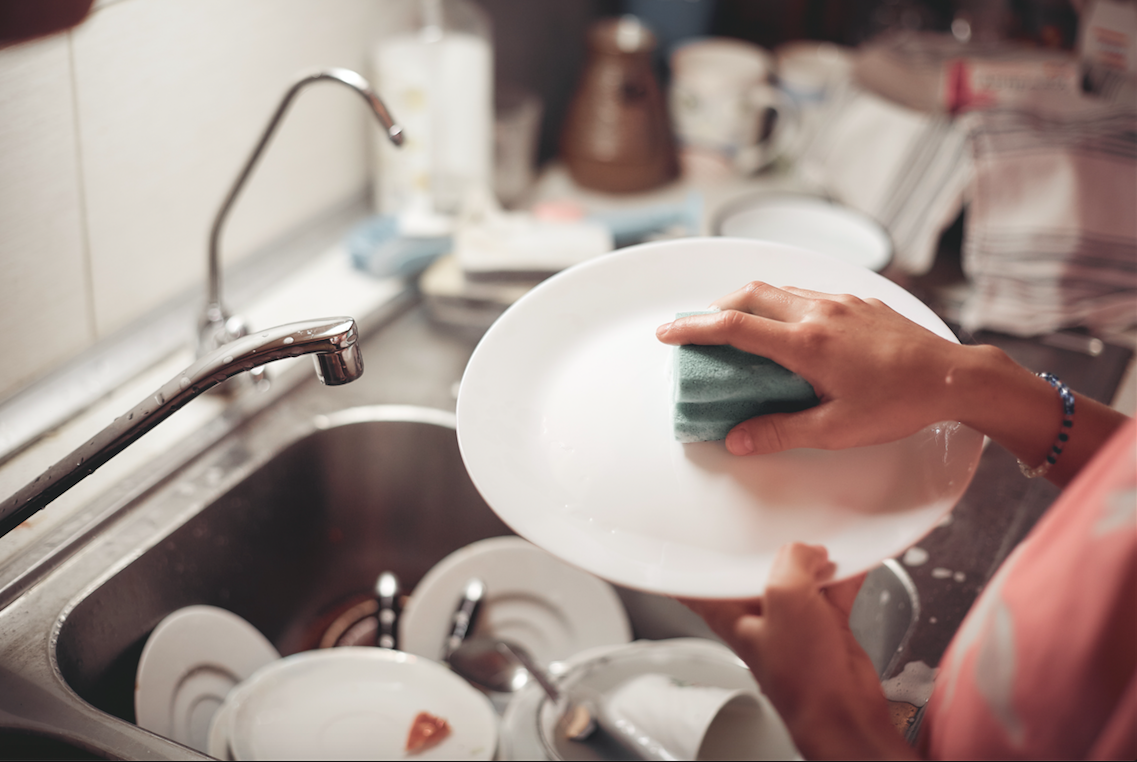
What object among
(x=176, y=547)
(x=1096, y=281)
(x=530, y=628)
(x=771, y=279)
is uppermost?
(x=771, y=279)

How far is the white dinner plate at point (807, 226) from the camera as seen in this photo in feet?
3.36

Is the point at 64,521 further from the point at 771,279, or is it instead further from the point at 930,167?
the point at 930,167

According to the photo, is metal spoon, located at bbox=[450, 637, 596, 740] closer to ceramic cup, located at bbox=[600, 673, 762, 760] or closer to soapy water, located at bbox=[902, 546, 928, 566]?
ceramic cup, located at bbox=[600, 673, 762, 760]

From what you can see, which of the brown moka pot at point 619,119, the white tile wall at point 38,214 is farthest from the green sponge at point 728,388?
the brown moka pot at point 619,119

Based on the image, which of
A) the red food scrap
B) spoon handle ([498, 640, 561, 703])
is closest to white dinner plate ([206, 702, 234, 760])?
the red food scrap

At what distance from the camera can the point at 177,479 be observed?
2.60ft

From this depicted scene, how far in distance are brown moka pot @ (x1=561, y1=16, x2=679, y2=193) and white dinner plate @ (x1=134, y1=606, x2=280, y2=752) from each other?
0.82m

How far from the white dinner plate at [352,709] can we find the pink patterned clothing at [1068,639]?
0.40 m

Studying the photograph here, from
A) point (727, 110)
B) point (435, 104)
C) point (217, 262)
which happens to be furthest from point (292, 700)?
point (727, 110)

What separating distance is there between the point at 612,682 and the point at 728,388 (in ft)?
1.14

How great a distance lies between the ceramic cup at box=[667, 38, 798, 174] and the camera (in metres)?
1.31

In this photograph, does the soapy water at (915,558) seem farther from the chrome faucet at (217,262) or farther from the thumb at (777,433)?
the chrome faucet at (217,262)

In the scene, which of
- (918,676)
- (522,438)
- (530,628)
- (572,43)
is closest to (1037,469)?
(918,676)

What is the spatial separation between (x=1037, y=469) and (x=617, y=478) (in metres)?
0.27
